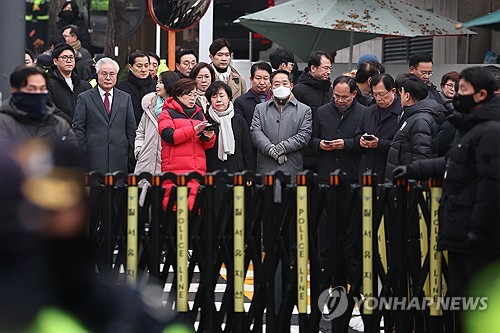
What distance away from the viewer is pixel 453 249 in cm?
724

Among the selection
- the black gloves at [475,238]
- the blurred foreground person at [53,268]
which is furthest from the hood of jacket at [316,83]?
the blurred foreground person at [53,268]

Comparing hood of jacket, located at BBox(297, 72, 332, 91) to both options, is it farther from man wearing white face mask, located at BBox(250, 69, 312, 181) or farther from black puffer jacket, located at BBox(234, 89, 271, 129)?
man wearing white face mask, located at BBox(250, 69, 312, 181)

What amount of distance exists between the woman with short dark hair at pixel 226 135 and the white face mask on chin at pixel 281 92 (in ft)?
1.41

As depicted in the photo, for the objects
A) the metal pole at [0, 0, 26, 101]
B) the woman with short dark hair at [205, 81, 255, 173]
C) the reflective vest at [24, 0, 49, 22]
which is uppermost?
the reflective vest at [24, 0, 49, 22]

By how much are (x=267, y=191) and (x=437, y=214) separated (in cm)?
112

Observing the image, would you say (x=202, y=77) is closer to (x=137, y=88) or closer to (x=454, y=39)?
(x=137, y=88)

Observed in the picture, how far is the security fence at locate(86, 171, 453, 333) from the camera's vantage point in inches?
295

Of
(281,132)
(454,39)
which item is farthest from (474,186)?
(454,39)

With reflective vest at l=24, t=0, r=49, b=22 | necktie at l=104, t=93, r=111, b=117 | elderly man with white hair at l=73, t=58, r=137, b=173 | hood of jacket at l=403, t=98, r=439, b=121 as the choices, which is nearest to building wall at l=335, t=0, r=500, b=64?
reflective vest at l=24, t=0, r=49, b=22

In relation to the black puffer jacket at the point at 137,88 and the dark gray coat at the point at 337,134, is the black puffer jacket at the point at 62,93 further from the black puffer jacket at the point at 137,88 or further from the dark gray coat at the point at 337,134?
the dark gray coat at the point at 337,134

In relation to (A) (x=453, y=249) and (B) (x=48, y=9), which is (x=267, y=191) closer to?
(A) (x=453, y=249)

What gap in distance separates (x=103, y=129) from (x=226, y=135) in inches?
49.1

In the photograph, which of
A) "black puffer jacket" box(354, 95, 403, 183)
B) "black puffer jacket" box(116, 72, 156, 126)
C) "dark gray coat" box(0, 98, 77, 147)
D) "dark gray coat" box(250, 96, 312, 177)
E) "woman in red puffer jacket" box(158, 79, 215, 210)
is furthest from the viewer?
"black puffer jacket" box(116, 72, 156, 126)

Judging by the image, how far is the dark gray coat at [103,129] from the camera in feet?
37.9
